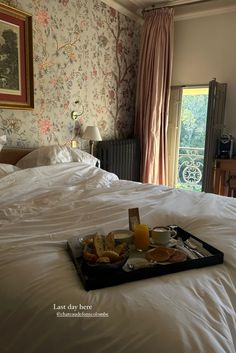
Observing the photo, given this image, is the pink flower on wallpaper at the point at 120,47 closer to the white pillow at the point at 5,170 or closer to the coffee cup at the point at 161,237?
the white pillow at the point at 5,170

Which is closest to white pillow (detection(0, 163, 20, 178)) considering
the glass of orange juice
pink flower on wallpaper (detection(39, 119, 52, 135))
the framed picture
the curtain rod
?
the framed picture

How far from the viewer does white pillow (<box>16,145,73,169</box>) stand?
2229mm

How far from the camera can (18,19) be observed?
7.36 feet

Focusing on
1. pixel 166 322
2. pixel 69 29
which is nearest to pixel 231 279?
pixel 166 322

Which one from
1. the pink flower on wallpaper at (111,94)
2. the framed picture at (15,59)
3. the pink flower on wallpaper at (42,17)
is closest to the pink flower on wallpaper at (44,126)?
the framed picture at (15,59)

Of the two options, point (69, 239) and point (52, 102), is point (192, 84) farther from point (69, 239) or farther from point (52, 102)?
point (69, 239)

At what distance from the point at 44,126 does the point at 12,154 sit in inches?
20.0

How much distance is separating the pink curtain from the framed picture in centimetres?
174

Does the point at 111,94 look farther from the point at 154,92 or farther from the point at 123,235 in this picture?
the point at 123,235

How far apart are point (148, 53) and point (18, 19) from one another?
6.21 ft

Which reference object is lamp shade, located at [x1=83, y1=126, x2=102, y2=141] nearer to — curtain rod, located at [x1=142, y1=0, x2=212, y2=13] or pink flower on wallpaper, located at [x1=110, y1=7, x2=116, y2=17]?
pink flower on wallpaper, located at [x1=110, y1=7, x2=116, y2=17]

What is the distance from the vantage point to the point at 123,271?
938 millimetres

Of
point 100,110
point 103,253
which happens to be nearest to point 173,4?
point 100,110

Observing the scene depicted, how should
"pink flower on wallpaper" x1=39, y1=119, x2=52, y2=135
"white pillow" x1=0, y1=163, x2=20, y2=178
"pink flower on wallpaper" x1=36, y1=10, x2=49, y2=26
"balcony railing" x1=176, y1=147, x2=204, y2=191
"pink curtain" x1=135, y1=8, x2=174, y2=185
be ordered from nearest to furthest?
"white pillow" x1=0, y1=163, x2=20, y2=178 → "pink flower on wallpaper" x1=36, y1=10, x2=49, y2=26 → "pink flower on wallpaper" x1=39, y1=119, x2=52, y2=135 → "pink curtain" x1=135, y1=8, x2=174, y2=185 → "balcony railing" x1=176, y1=147, x2=204, y2=191
